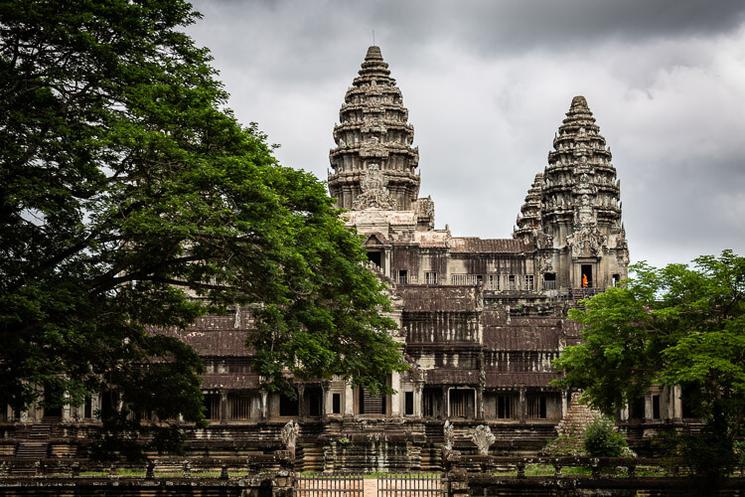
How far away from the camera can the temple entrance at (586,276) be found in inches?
3807

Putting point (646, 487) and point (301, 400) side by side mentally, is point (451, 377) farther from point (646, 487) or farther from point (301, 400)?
point (646, 487)

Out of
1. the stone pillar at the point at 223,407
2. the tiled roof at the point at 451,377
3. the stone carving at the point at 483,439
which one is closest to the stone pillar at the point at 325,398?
the stone pillar at the point at 223,407

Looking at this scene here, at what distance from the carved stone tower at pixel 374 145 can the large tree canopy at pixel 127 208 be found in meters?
57.6

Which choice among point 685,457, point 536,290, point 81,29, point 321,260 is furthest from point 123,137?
point 536,290

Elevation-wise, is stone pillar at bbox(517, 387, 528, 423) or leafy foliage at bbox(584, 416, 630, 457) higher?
stone pillar at bbox(517, 387, 528, 423)

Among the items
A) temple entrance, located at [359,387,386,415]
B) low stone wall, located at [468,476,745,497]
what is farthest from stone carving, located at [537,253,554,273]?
low stone wall, located at [468,476,745,497]

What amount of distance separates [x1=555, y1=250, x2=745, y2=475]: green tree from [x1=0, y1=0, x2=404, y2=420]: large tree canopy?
11461mm

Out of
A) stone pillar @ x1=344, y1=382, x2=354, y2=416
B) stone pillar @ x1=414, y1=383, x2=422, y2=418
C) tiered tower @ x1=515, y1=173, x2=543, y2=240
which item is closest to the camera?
stone pillar @ x1=344, y1=382, x2=354, y2=416

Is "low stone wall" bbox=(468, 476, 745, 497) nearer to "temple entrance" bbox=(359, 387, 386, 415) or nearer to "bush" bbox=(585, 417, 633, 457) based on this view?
"bush" bbox=(585, 417, 633, 457)

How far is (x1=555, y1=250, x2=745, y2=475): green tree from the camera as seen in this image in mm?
37281

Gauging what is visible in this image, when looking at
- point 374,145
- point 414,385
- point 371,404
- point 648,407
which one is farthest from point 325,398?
point 374,145

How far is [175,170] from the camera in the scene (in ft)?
102

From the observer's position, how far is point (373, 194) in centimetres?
8919

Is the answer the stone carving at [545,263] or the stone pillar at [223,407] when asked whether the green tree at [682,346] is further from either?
the stone carving at [545,263]
